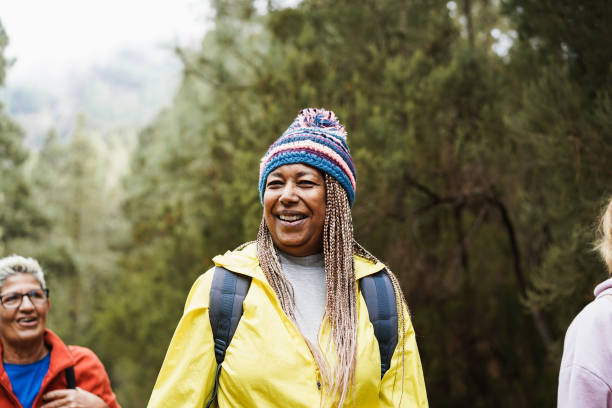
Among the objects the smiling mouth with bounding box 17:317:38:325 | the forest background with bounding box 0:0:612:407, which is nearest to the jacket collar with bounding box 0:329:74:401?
the smiling mouth with bounding box 17:317:38:325

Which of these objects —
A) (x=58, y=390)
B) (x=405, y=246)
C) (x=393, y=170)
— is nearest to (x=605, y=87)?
(x=393, y=170)

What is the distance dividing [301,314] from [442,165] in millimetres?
6304

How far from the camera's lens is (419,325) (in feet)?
27.3

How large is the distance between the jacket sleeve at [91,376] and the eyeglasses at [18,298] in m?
0.32

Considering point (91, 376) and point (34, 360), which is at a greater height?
point (34, 360)

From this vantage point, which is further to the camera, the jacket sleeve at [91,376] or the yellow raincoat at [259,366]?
the jacket sleeve at [91,376]

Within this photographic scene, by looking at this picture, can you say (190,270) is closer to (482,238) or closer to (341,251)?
(482,238)

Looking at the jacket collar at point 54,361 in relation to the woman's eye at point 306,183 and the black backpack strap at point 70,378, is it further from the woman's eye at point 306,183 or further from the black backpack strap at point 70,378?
the woman's eye at point 306,183

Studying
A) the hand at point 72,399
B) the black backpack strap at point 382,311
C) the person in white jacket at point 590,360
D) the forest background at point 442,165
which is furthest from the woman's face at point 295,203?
the forest background at point 442,165

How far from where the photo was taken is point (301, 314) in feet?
6.89

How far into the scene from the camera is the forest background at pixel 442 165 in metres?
5.65

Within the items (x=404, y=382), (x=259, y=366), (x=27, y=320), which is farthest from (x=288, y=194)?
(x=27, y=320)

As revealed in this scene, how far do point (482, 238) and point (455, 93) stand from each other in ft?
8.32

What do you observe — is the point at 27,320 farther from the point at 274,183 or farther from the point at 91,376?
the point at 274,183
